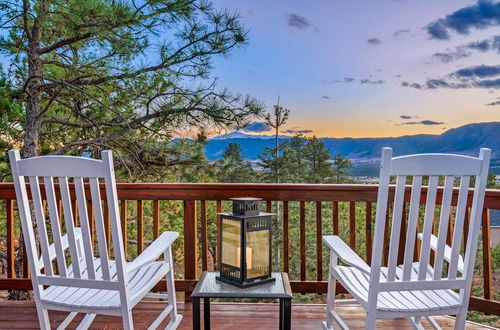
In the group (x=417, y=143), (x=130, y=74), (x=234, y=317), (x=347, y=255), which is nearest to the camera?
(x=347, y=255)

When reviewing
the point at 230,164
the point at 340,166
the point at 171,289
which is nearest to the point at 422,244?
the point at 171,289

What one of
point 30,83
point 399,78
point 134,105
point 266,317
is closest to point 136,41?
point 134,105

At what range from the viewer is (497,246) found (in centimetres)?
990

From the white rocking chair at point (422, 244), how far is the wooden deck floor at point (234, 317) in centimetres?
89

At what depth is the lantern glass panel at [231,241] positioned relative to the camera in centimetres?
215

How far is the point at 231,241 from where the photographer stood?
86.7 inches

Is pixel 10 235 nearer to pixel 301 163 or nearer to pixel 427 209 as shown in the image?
pixel 427 209

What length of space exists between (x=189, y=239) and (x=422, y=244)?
5.79ft

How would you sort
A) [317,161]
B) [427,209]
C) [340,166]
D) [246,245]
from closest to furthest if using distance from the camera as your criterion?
[427,209] < [246,245] < [340,166] < [317,161]

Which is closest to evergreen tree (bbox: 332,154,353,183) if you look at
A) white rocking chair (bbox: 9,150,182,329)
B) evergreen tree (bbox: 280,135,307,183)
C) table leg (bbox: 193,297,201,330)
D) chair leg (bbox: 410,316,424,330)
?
evergreen tree (bbox: 280,135,307,183)

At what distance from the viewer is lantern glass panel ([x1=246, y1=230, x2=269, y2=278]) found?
7.04ft

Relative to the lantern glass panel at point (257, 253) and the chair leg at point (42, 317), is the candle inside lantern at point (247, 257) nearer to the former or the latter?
the lantern glass panel at point (257, 253)

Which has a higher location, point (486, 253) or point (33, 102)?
point (33, 102)

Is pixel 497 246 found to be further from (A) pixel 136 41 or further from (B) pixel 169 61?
(A) pixel 136 41
